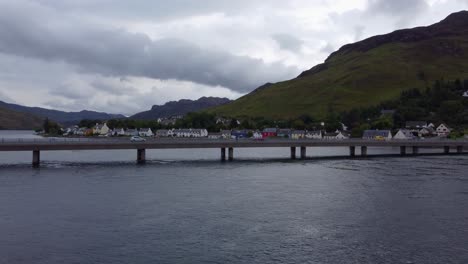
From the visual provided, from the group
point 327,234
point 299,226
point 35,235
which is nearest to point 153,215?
point 35,235

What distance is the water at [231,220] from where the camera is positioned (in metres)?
29.3

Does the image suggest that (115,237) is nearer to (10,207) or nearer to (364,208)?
(10,207)

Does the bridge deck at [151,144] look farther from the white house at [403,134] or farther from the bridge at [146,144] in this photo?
the white house at [403,134]

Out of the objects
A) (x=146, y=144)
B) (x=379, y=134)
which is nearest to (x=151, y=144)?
(x=146, y=144)

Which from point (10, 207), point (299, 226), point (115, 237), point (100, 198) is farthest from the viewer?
point (100, 198)

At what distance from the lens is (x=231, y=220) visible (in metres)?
38.2

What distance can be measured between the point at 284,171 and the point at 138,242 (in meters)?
51.1

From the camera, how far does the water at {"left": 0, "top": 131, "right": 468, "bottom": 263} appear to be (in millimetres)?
29256

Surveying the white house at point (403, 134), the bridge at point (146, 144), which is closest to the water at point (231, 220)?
the bridge at point (146, 144)

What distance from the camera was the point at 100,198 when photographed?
4888 cm

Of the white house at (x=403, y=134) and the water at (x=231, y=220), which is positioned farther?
the white house at (x=403, y=134)

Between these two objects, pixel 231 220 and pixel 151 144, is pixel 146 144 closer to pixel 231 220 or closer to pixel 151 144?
pixel 151 144

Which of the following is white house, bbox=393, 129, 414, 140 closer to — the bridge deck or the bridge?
the bridge

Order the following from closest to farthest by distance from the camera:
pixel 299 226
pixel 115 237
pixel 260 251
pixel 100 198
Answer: pixel 260 251, pixel 115 237, pixel 299 226, pixel 100 198
